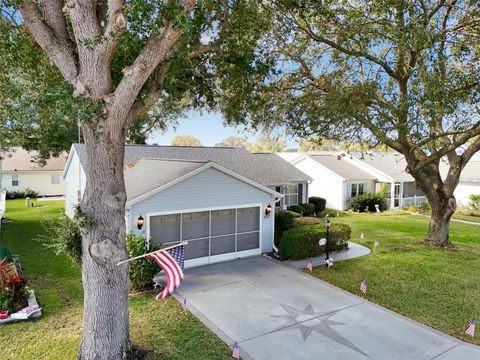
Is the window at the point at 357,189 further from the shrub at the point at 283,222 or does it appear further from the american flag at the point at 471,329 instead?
the american flag at the point at 471,329

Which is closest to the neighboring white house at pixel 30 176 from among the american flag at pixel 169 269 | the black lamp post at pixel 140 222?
the black lamp post at pixel 140 222

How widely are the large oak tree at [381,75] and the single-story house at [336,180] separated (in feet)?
41.4

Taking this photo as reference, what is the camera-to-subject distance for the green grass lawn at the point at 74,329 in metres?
7.64

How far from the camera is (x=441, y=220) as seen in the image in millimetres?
17188

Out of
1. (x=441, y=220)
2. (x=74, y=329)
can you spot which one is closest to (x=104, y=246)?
(x=74, y=329)

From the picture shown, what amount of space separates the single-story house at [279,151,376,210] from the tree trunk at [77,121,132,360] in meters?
24.2

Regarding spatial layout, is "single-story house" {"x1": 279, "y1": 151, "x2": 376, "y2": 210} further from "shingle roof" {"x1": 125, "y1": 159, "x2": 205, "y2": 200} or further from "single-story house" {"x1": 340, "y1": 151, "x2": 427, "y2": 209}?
"shingle roof" {"x1": 125, "y1": 159, "x2": 205, "y2": 200}

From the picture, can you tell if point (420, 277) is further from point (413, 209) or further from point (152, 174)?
point (413, 209)

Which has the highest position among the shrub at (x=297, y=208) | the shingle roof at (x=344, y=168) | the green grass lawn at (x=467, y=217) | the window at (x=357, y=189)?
the shingle roof at (x=344, y=168)

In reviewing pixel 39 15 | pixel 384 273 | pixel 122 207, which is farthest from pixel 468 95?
pixel 39 15

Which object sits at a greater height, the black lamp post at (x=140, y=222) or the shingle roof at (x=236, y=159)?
the shingle roof at (x=236, y=159)

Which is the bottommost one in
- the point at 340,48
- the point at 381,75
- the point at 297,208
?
the point at 297,208

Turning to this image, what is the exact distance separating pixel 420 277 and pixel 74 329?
1131 centimetres

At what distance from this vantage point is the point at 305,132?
14.4m
